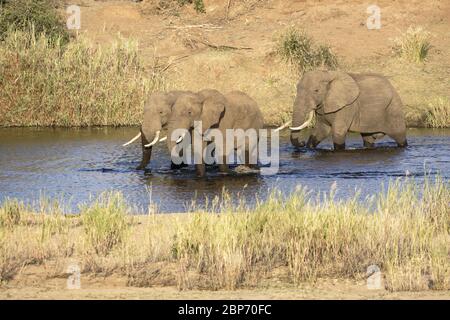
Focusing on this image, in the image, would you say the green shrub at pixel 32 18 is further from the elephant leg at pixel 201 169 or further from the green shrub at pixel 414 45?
the elephant leg at pixel 201 169

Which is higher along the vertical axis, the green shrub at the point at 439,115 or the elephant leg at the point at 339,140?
the green shrub at the point at 439,115

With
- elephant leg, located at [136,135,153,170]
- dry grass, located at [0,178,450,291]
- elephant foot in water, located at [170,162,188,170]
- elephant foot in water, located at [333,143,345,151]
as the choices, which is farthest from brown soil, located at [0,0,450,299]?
dry grass, located at [0,178,450,291]

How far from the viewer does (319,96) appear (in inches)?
841

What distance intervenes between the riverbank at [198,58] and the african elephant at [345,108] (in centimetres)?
298

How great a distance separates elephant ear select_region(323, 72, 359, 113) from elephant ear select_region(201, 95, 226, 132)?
3962 millimetres

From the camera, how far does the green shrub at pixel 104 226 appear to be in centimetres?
1162

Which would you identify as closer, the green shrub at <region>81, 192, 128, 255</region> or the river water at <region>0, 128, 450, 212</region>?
the green shrub at <region>81, 192, 128, 255</region>

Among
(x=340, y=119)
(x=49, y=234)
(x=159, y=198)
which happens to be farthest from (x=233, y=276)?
(x=340, y=119)

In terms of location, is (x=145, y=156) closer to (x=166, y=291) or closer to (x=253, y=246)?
(x=253, y=246)

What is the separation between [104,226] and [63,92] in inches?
518

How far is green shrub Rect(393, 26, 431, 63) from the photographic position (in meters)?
28.6

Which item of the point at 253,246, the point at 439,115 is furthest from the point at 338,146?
the point at 253,246

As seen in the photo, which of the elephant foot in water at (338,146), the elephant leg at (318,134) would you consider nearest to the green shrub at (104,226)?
the elephant foot in water at (338,146)

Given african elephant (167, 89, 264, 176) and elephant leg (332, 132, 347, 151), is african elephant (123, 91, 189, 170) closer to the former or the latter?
african elephant (167, 89, 264, 176)
